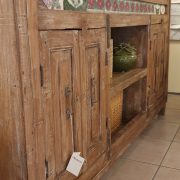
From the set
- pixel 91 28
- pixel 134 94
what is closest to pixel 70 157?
pixel 91 28

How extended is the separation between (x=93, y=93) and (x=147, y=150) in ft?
3.20

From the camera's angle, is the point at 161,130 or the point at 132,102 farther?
the point at 161,130

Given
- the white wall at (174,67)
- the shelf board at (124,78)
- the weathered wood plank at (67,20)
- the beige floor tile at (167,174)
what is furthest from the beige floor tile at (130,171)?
the white wall at (174,67)

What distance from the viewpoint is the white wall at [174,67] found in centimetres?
379

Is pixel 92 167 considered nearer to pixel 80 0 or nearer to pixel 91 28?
pixel 91 28

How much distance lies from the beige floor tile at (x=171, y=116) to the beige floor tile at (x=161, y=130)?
0.10m

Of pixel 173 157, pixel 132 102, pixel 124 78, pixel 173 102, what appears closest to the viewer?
pixel 124 78

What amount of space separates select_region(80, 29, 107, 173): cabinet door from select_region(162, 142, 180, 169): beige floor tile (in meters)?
0.61

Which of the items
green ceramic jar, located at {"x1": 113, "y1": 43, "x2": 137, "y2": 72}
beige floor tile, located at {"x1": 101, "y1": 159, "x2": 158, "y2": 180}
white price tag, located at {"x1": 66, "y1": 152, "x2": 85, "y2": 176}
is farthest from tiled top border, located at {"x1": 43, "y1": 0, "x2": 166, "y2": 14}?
beige floor tile, located at {"x1": 101, "y1": 159, "x2": 158, "y2": 180}

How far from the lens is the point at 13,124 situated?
1.11 meters

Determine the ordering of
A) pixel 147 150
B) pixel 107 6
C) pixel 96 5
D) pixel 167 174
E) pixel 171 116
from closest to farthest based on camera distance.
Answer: pixel 96 5, pixel 107 6, pixel 167 174, pixel 147 150, pixel 171 116

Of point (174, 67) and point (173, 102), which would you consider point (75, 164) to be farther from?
point (174, 67)

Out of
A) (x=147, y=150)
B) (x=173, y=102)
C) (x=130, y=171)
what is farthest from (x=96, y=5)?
(x=173, y=102)

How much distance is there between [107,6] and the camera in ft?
5.45
